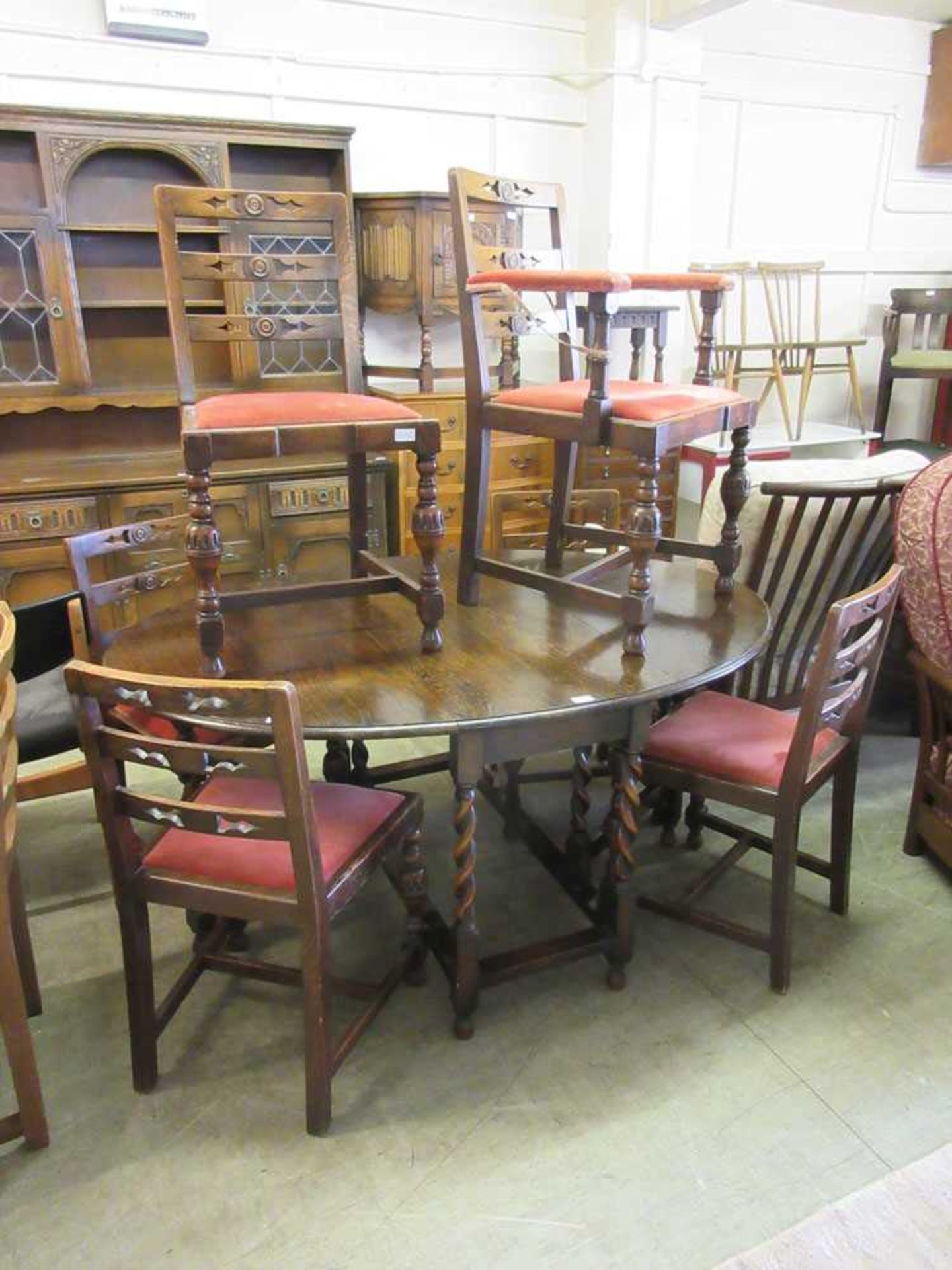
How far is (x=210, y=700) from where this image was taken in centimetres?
129

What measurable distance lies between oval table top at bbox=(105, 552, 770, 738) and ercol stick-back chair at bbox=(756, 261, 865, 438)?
3.10 metres

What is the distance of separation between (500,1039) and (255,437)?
3.96ft

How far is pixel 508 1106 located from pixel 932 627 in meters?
1.36

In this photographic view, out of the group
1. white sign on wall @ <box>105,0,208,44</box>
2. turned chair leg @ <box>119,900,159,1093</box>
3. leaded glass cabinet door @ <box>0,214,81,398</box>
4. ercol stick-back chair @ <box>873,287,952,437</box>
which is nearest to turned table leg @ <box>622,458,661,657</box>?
turned chair leg @ <box>119,900,159,1093</box>

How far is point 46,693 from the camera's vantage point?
214 cm

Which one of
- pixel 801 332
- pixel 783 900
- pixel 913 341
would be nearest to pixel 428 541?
pixel 783 900

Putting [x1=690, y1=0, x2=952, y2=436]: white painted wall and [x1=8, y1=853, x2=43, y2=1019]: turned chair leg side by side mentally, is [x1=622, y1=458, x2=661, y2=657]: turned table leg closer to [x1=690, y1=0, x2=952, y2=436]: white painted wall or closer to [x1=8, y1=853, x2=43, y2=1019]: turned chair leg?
[x1=8, y1=853, x2=43, y2=1019]: turned chair leg

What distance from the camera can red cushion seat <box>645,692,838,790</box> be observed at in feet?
5.80

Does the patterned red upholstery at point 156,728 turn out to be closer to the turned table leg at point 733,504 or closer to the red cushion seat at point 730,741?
the red cushion seat at point 730,741

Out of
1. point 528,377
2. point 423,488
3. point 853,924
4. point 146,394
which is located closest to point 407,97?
point 528,377

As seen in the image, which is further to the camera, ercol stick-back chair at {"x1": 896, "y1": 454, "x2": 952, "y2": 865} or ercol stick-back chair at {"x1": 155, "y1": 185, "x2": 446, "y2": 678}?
ercol stick-back chair at {"x1": 896, "y1": 454, "x2": 952, "y2": 865}

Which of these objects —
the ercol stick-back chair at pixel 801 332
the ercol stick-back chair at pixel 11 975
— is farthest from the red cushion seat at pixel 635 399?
the ercol stick-back chair at pixel 801 332

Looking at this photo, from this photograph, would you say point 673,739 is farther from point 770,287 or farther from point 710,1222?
point 770,287

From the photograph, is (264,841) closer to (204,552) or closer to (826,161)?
(204,552)
